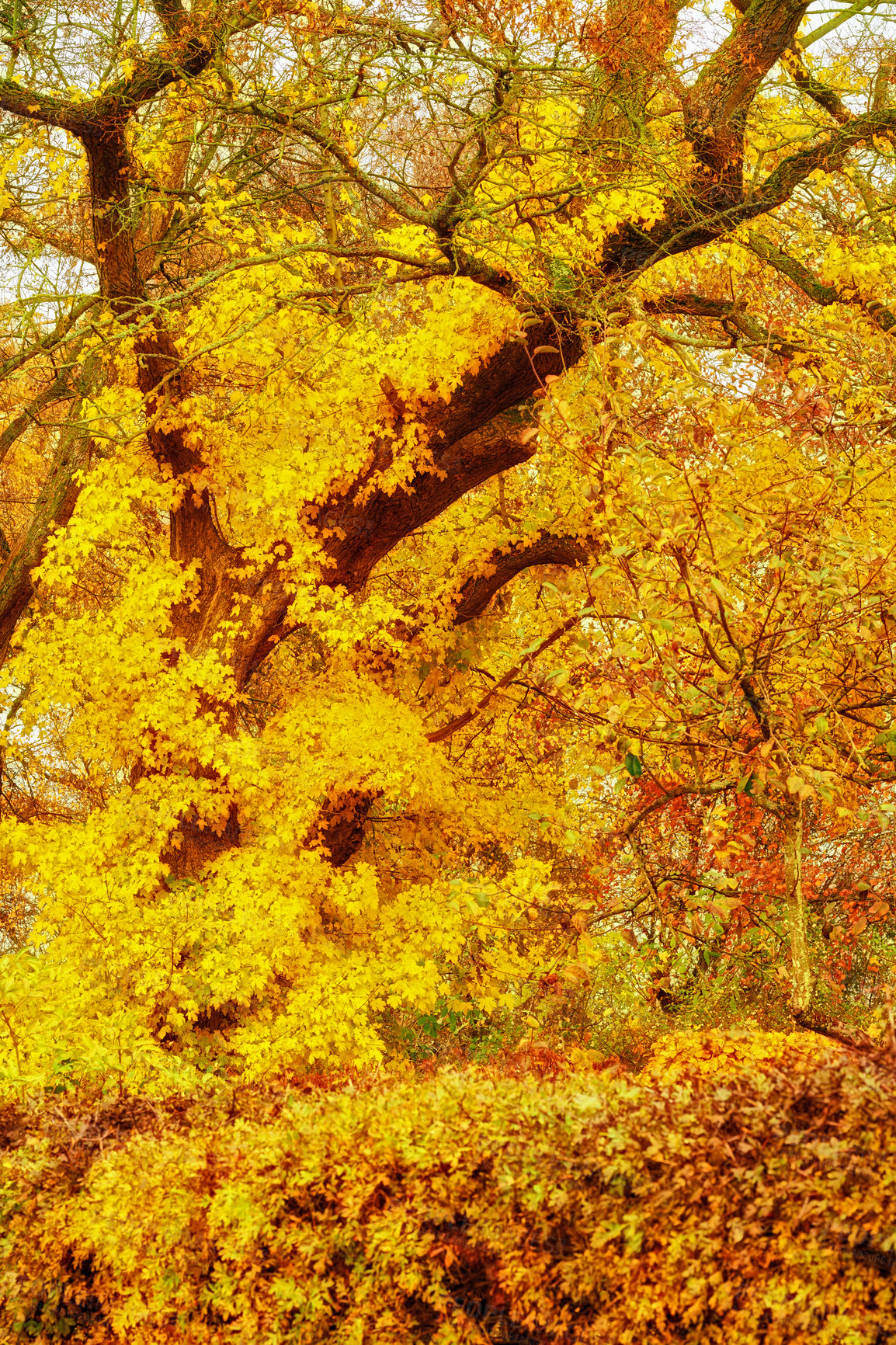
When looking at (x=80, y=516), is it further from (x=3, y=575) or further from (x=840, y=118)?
(x=840, y=118)

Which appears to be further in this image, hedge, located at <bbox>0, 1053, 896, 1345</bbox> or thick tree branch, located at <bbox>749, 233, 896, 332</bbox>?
thick tree branch, located at <bbox>749, 233, 896, 332</bbox>

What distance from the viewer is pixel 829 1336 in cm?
266

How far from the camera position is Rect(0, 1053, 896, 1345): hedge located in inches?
108

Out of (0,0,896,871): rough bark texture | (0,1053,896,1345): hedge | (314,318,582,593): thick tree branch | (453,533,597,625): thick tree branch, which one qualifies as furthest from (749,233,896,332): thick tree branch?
(0,1053,896,1345): hedge

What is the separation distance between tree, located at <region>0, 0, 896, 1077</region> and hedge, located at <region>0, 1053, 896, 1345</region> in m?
2.45

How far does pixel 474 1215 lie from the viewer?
308 cm

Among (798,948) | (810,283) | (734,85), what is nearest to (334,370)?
(734,85)

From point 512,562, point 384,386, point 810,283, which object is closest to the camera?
point 810,283

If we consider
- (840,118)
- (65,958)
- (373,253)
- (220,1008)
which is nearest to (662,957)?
(220,1008)

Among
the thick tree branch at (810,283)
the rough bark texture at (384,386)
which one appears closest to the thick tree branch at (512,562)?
the rough bark texture at (384,386)

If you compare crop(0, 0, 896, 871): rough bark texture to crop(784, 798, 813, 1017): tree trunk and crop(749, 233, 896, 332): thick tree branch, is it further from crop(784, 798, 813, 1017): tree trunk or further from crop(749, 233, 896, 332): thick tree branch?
crop(784, 798, 813, 1017): tree trunk

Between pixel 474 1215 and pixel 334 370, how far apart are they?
777 cm

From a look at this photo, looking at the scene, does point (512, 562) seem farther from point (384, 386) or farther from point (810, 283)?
point (810, 283)

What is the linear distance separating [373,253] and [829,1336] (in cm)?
707
